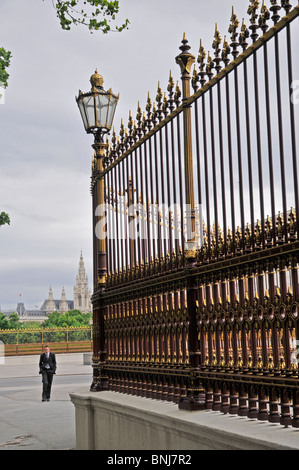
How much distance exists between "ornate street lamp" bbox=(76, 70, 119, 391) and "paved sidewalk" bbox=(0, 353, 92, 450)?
37.9 inches

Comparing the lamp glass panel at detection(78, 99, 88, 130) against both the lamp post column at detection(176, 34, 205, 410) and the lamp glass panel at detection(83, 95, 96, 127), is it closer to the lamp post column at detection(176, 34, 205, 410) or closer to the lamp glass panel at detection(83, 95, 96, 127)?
the lamp glass panel at detection(83, 95, 96, 127)

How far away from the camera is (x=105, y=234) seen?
8.84m

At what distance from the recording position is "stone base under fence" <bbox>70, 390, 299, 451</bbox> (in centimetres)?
461

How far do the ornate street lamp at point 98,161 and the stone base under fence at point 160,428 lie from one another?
0.59m

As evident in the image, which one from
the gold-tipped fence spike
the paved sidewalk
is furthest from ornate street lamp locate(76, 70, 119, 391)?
the gold-tipped fence spike

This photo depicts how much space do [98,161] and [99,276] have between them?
5.20ft

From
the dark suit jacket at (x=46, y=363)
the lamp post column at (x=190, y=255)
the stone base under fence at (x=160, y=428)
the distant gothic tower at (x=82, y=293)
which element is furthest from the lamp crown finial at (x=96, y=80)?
the distant gothic tower at (x=82, y=293)

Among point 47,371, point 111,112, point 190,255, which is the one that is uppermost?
point 111,112

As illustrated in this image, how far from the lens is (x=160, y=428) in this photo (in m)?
6.03

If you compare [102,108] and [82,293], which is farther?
[82,293]

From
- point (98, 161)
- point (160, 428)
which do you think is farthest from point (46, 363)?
point (160, 428)

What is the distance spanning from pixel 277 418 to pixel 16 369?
30.3 metres

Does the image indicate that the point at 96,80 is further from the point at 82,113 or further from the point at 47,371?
the point at 47,371

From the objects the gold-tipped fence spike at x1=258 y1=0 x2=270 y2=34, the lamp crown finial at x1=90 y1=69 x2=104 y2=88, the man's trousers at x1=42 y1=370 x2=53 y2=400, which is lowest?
the man's trousers at x1=42 y1=370 x2=53 y2=400
